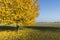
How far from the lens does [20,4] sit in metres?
28.0

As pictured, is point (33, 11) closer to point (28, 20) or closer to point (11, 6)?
point (28, 20)

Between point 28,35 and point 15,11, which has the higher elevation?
point 15,11

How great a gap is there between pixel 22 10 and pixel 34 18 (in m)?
4.16

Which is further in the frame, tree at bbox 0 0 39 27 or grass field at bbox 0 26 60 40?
tree at bbox 0 0 39 27

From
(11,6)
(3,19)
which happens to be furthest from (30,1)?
(3,19)

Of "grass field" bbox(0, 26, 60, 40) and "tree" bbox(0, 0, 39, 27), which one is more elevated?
"tree" bbox(0, 0, 39, 27)

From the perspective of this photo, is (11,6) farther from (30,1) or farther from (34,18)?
(34,18)

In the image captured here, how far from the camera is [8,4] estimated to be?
28.5 meters

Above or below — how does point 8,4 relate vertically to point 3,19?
above

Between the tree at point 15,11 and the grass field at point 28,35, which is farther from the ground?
the tree at point 15,11

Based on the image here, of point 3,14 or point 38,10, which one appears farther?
point 38,10

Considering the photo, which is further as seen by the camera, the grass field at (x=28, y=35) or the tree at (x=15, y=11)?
the tree at (x=15, y=11)

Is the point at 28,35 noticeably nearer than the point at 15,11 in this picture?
Yes

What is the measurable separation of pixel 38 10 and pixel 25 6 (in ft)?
13.0
